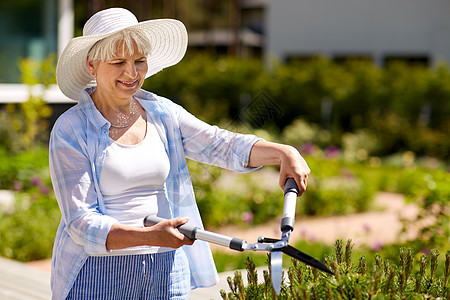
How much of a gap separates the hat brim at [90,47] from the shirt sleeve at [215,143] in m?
0.23

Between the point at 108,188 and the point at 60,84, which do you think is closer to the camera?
the point at 108,188

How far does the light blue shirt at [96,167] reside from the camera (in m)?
1.97

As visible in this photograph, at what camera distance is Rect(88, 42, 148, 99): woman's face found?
2.05 m

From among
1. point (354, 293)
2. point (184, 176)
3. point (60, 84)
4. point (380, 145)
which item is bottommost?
point (380, 145)

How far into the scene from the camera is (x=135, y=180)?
2098 millimetres

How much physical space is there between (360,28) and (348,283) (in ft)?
64.6

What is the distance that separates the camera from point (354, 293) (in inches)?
72.1

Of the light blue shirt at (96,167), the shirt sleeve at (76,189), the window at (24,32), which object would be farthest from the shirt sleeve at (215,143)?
the window at (24,32)

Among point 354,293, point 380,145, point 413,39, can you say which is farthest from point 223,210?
point 413,39

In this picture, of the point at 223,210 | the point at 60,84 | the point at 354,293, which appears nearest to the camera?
Result: the point at 354,293

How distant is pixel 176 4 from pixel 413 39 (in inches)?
634

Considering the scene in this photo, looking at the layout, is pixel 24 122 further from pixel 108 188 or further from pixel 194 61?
pixel 194 61

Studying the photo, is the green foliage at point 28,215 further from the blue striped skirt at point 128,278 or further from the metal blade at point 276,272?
the metal blade at point 276,272

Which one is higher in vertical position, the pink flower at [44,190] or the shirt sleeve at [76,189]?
the shirt sleeve at [76,189]
